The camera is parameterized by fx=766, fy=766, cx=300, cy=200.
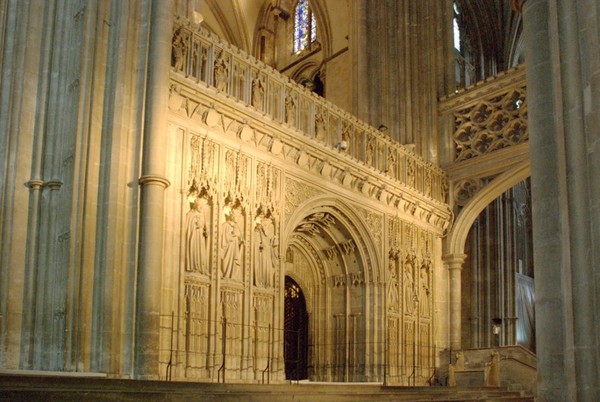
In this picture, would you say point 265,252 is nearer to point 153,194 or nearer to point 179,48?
point 153,194

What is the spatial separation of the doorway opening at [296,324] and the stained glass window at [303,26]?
10896 mm

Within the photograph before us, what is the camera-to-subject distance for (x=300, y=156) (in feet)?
50.0

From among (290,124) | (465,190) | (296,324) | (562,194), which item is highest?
(290,124)

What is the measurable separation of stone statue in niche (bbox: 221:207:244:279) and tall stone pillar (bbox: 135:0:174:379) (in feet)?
5.67

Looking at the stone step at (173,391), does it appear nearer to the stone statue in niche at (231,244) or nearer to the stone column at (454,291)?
the stone statue in niche at (231,244)

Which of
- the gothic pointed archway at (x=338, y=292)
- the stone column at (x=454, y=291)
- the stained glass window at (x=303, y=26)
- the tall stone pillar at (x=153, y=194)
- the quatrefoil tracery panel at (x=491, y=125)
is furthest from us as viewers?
A: the stained glass window at (x=303, y=26)

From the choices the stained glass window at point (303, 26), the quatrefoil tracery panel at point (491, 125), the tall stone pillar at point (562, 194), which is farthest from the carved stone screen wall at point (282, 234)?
the stained glass window at point (303, 26)

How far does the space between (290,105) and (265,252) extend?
3.16 m

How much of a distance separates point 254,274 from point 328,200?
9.57 feet

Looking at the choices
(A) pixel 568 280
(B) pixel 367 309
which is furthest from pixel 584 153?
(B) pixel 367 309

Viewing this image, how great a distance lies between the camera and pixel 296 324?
17672mm

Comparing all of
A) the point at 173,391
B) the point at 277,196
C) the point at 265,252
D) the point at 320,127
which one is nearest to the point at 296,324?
the point at 265,252

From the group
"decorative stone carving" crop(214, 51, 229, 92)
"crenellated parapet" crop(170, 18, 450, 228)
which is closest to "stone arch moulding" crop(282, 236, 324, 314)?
"crenellated parapet" crop(170, 18, 450, 228)

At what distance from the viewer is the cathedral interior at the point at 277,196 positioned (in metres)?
7.89
